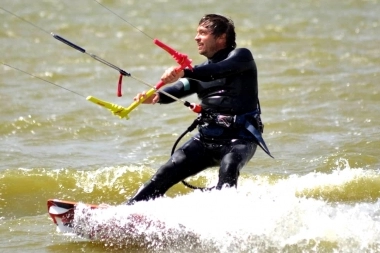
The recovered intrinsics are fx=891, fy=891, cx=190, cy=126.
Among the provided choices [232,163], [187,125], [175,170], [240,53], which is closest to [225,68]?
[240,53]

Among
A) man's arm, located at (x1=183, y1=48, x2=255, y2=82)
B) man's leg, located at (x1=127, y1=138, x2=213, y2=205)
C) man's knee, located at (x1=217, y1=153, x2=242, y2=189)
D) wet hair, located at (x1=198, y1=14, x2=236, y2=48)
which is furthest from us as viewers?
man's leg, located at (x1=127, y1=138, x2=213, y2=205)

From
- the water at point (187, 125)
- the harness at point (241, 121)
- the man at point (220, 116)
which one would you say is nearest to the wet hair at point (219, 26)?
the man at point (220, 116)

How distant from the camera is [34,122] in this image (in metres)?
12.5

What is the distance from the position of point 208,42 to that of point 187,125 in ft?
16.7

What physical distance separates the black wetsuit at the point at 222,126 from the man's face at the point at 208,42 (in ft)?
0.18

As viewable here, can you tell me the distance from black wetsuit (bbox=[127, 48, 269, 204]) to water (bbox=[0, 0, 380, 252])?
0.23m

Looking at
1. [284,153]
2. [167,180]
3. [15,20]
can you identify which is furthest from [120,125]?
[15,20]

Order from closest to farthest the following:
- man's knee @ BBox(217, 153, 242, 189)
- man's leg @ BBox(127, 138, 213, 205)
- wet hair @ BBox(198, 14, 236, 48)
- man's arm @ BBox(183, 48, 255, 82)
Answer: man's arm @ BBox(183, 48, 255, 82) < man's knee @ BBox(217, 153, 242, 189) < wet hair @ BBox(198, 14, 236, 48) < man's leg @ BBox(127, 138, 213, 205)

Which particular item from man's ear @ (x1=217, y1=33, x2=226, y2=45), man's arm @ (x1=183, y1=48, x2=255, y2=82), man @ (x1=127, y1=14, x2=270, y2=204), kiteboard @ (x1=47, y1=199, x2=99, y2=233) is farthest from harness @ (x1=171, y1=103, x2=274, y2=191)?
kiteboard @ (x1=47, y1=199, x2=99, y2=233)

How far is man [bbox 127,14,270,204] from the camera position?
7.43 meters

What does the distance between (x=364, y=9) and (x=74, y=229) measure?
49.2 ft

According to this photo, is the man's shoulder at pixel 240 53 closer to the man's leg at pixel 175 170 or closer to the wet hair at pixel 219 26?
the wet hair at pixel 219 26

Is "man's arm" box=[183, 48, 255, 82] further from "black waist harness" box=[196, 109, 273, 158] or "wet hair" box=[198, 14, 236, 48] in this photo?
"black waist harness" box=[196, 109, 273, 158]

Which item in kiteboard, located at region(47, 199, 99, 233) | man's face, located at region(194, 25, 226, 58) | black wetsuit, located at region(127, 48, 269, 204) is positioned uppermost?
man's face, located at region(194, 25, 226, 58)
